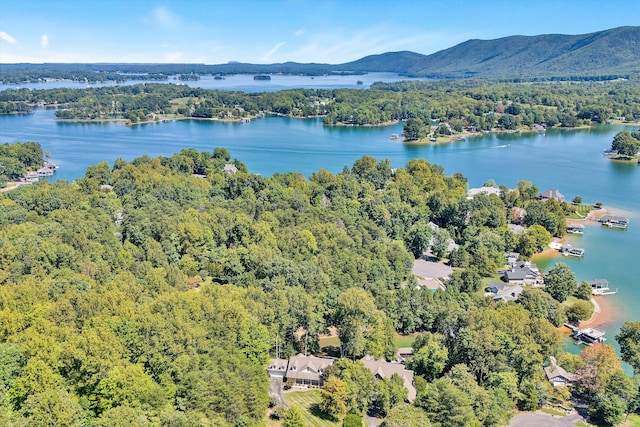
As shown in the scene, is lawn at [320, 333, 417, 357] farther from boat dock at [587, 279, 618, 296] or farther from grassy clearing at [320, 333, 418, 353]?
boat dock at [587, 279, 618, 296]

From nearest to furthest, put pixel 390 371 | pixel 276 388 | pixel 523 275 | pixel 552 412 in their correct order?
pixel 552 412
pixel 276 388
pixel 390 371
pixel 523 275

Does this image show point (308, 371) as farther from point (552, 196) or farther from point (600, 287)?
point (552, 196)

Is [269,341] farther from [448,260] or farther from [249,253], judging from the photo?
[448,260]

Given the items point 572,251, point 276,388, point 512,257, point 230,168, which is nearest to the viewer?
point 276,388

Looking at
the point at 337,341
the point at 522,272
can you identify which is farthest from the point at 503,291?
the point at 337,341

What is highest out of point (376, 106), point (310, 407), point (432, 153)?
point (376, 106)

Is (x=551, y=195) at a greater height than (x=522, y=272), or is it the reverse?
(x=551, y=195)
